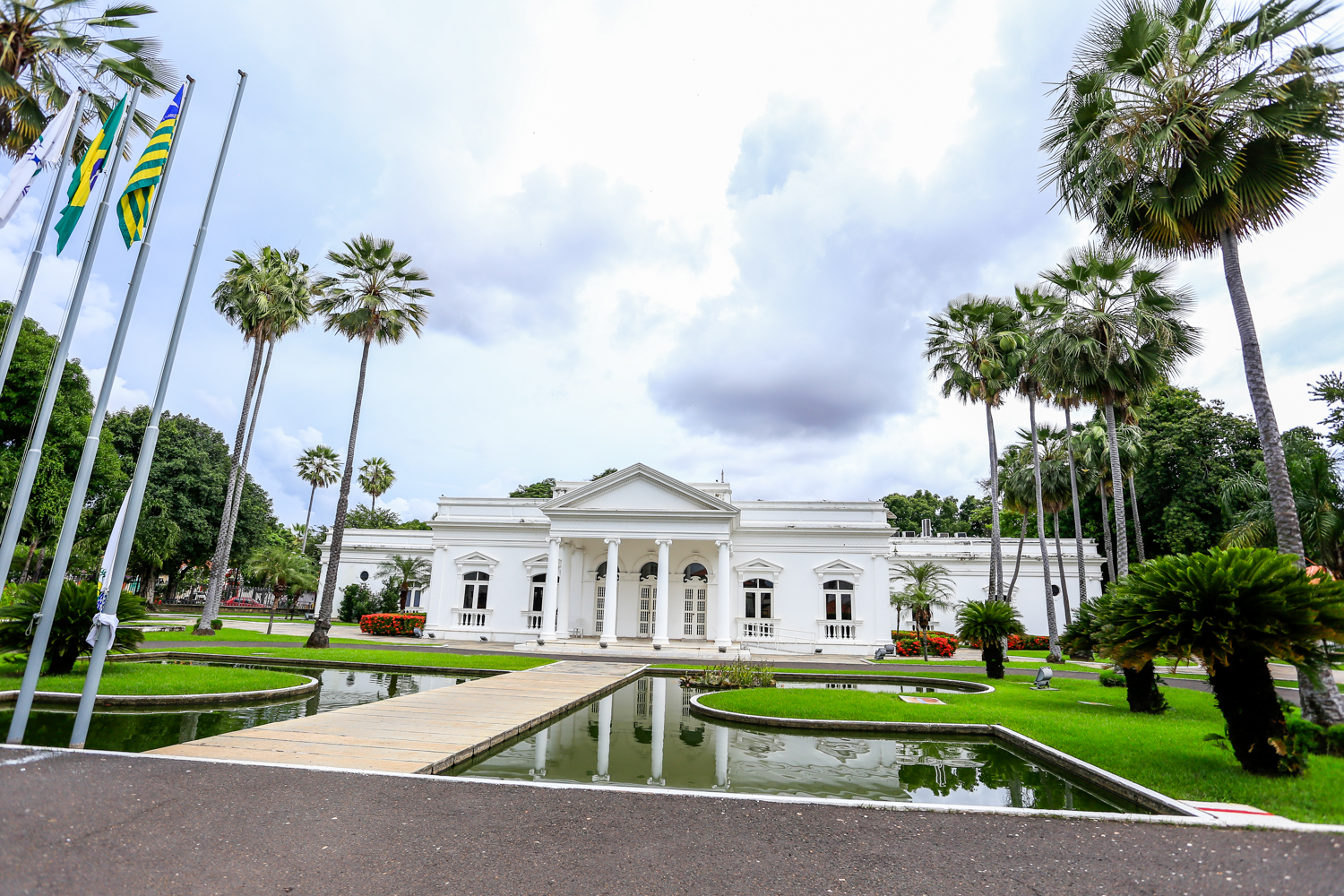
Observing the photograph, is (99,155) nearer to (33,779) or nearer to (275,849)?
(33,779)

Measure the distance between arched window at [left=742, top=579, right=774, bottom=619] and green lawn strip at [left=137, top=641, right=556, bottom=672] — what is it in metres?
10.6

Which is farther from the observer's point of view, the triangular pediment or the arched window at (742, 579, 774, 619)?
the arched window at (742, 579, 774, 619)

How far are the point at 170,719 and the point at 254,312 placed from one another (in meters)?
20.5

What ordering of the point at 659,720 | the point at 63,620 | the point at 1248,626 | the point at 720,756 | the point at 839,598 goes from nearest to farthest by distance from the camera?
1. the point at 1248,626
2. the point at 720,756
3. the point at 659,720
4. the point at 63,620
5. the point at 839,598

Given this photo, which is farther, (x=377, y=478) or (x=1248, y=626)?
(x=377, y=478)

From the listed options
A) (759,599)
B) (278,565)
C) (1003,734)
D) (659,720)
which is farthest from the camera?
(278,565)

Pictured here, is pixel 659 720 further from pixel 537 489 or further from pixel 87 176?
pixel 537 489

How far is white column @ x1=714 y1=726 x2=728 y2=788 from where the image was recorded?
7027mm

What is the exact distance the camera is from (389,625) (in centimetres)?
2958

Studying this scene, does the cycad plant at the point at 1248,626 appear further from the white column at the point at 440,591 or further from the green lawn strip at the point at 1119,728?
the white column at the point at 440,591

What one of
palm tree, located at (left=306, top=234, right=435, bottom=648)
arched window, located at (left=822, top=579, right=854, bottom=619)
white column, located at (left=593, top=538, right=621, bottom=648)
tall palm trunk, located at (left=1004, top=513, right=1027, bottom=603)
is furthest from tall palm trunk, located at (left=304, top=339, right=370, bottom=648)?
tall palm trunk, located at (left=1004, top=513, right=1027, bottom=603)

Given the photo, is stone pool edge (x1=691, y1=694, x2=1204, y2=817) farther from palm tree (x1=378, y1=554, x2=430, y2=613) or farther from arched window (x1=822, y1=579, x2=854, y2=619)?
palm tree (x1=378, y1=554, x2=430, y2=613)

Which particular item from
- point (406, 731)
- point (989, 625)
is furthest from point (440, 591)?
point (989, 625)

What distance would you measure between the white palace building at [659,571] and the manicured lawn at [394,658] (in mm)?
6073
